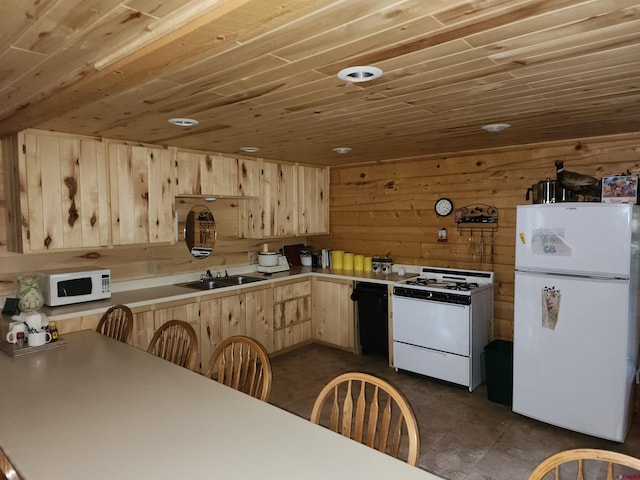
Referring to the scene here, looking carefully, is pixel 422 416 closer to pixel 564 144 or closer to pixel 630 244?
pixel 630 244

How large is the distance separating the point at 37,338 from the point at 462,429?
279cm

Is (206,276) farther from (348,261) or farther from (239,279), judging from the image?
(348,261)

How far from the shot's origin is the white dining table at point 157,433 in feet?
4.16

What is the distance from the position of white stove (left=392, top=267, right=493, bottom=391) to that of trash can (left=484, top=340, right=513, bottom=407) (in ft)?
0.58

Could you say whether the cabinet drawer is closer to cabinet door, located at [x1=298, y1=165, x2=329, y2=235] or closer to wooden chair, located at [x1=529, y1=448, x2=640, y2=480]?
cabinet door, located at [x1=298, y1=165, x2=329, y2=235]

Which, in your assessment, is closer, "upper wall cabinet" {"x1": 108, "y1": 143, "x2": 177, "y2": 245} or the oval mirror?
"upper wall cabinet" {"x1": 108, "y1": 143, "x2": 177, "y2": 245}

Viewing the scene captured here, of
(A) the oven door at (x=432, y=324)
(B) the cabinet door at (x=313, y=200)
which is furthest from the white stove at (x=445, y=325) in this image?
(B) the cabinet door at (x=313, y=200)

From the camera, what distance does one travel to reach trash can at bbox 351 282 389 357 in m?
4.25

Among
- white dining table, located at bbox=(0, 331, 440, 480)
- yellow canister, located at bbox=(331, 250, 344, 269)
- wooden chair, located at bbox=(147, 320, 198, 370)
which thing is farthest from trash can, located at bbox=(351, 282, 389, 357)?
white dining table, located at bbox=(0, 331, 440, 480)

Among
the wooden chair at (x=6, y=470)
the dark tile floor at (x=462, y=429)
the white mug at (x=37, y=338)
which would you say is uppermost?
the white mug at (x=37, y=338)

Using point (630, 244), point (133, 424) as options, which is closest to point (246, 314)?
point (133, 424)

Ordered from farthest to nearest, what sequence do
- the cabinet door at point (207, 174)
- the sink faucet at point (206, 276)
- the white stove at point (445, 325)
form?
the sink faucet at point (206, 276), the cabinet door at point (207, 174), the white stove at point (445, 325)

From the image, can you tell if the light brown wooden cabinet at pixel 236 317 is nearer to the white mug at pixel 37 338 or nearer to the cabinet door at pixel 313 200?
the cabinet door at pixel 313 200

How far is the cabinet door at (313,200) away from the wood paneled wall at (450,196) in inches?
5.3
